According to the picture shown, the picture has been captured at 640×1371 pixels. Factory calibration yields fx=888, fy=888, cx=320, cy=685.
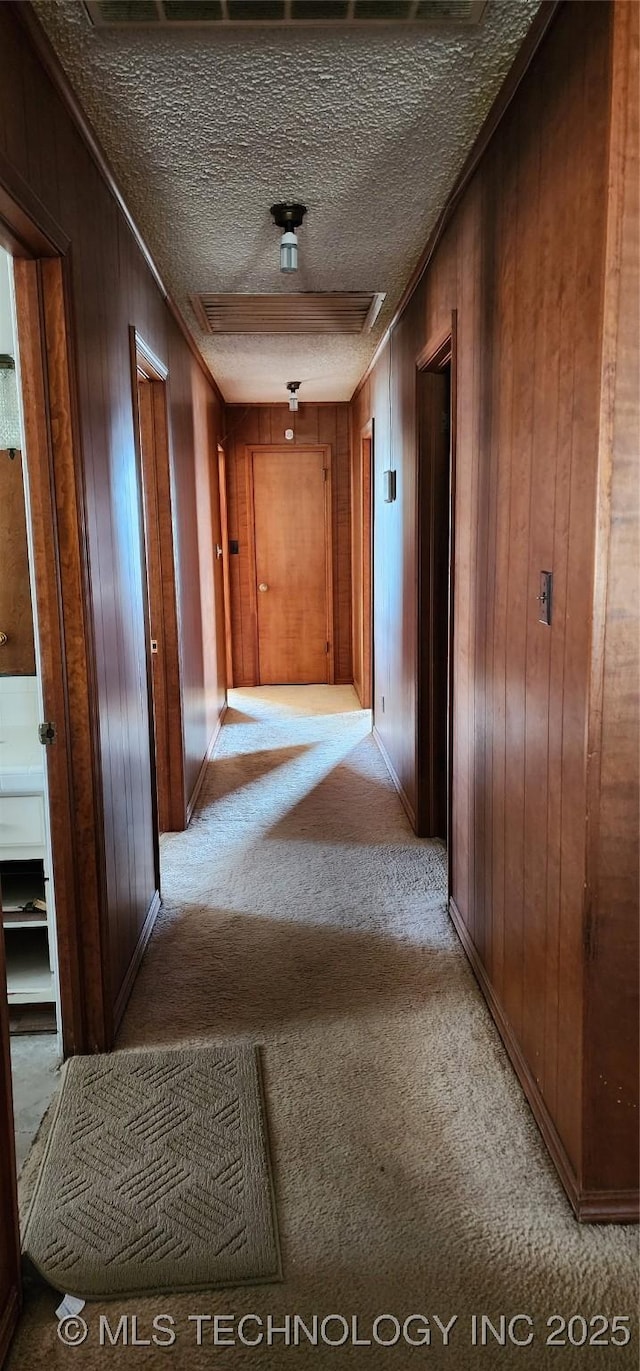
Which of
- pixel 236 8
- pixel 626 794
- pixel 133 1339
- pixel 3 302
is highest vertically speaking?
pixel 236 8

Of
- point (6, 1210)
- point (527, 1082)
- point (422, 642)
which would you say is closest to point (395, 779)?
point (422, 642)

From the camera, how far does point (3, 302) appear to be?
7.80 feet

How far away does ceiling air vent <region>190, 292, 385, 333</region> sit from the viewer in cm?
378

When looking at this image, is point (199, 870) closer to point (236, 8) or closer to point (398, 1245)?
point (398, 1245)

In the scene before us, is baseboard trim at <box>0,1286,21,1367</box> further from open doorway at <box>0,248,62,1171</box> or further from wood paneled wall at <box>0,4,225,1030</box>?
wood paneled wall at <box>0,4,225,1030</box>

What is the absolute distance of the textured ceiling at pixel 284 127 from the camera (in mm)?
1809

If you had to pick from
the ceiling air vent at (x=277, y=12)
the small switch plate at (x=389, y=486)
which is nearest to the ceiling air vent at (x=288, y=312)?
the small switch plate at (x=389, y=486)

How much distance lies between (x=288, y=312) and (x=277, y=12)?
237 centimetres

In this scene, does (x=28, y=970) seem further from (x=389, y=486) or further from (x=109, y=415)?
(x=389, y=486)

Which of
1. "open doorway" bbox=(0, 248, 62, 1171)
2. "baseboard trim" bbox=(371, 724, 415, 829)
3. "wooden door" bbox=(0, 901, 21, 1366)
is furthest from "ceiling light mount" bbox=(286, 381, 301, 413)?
"wooden door" bbox=(0, 901, 21, 1366)

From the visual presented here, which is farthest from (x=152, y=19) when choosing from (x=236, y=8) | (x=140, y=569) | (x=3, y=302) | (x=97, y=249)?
(x=140, y=569)

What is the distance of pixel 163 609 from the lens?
380cm

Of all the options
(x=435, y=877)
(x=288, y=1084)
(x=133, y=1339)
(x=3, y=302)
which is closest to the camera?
(x=133, y=1339)

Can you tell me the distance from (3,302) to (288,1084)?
215 centimetres
